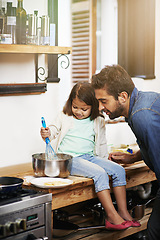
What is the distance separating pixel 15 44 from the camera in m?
2.66

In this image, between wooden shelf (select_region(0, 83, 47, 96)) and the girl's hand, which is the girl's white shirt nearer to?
the girl's hand

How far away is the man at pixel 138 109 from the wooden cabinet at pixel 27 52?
1.94 ft

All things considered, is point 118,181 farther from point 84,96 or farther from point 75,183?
point 84,96

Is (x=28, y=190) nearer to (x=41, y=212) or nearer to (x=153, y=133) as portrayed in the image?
(x=41, y=212)

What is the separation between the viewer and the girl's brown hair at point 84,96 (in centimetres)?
288

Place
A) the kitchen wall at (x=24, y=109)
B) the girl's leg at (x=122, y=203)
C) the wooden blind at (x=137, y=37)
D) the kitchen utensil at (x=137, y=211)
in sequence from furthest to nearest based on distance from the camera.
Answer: the wooden blind at (x=137, y=37)
the kitchen utensil at (x=137, y=211)
the kitchen wall at (x=24, y=109)
the girl's leg at (x=122, y=203)

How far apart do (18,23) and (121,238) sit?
1.83 m

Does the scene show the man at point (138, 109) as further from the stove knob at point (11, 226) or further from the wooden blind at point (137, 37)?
the wooden blind at point (137, 37)

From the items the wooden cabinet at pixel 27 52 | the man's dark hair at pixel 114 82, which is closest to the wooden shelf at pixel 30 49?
the wooden cabinet at pixel 27 52

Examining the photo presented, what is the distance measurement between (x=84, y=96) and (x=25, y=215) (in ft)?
3.37

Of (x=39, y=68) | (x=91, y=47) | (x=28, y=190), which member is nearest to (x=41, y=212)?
(x=28, y=190)

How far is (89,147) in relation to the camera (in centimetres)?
306

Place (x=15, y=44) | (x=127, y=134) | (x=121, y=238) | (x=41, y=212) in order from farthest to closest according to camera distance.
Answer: (x=127, y=134) < (x=121, y=238) < (x=15, y=44) < (x=41, y=212)

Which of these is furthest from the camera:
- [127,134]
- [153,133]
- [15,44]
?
[127,134]
